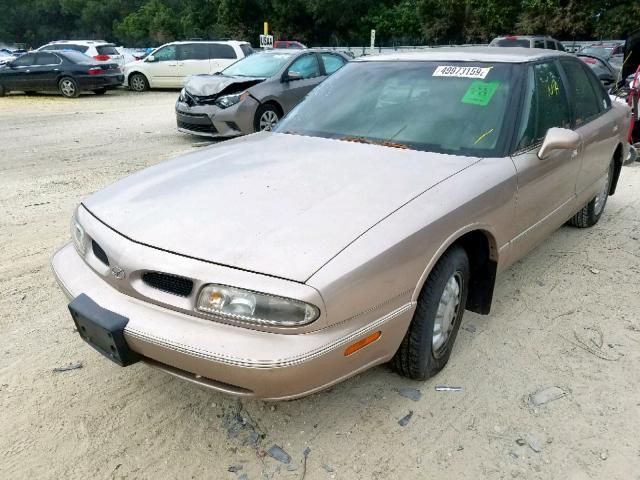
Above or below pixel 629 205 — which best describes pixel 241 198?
above

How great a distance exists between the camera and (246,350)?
75.5 inches

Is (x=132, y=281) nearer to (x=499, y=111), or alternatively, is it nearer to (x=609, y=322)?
(x=499, y=111)

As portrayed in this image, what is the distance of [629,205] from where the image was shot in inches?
217

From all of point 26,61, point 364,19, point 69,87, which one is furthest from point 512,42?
point 364,19

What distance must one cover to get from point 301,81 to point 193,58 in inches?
348

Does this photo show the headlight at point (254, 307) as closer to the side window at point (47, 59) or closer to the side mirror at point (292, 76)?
the side mirror at point (292, 76)

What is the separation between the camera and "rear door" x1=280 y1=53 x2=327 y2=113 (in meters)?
8.66

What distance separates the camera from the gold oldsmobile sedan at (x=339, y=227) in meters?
1.96

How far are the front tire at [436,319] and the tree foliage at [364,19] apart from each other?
3489cm

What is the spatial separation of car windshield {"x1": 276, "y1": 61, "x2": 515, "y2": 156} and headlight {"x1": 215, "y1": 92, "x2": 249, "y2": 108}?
479cm

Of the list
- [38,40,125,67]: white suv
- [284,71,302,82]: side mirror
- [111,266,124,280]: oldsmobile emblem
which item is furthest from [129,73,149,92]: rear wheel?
[111,266,124,280]: oldsmobile emblem

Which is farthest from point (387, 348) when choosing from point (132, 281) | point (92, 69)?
point (92, 69)

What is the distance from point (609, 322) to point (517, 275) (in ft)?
2.46

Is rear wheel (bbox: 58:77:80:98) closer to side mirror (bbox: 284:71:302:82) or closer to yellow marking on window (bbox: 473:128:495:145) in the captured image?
side mirror (bbox: 284:71:302:82)
